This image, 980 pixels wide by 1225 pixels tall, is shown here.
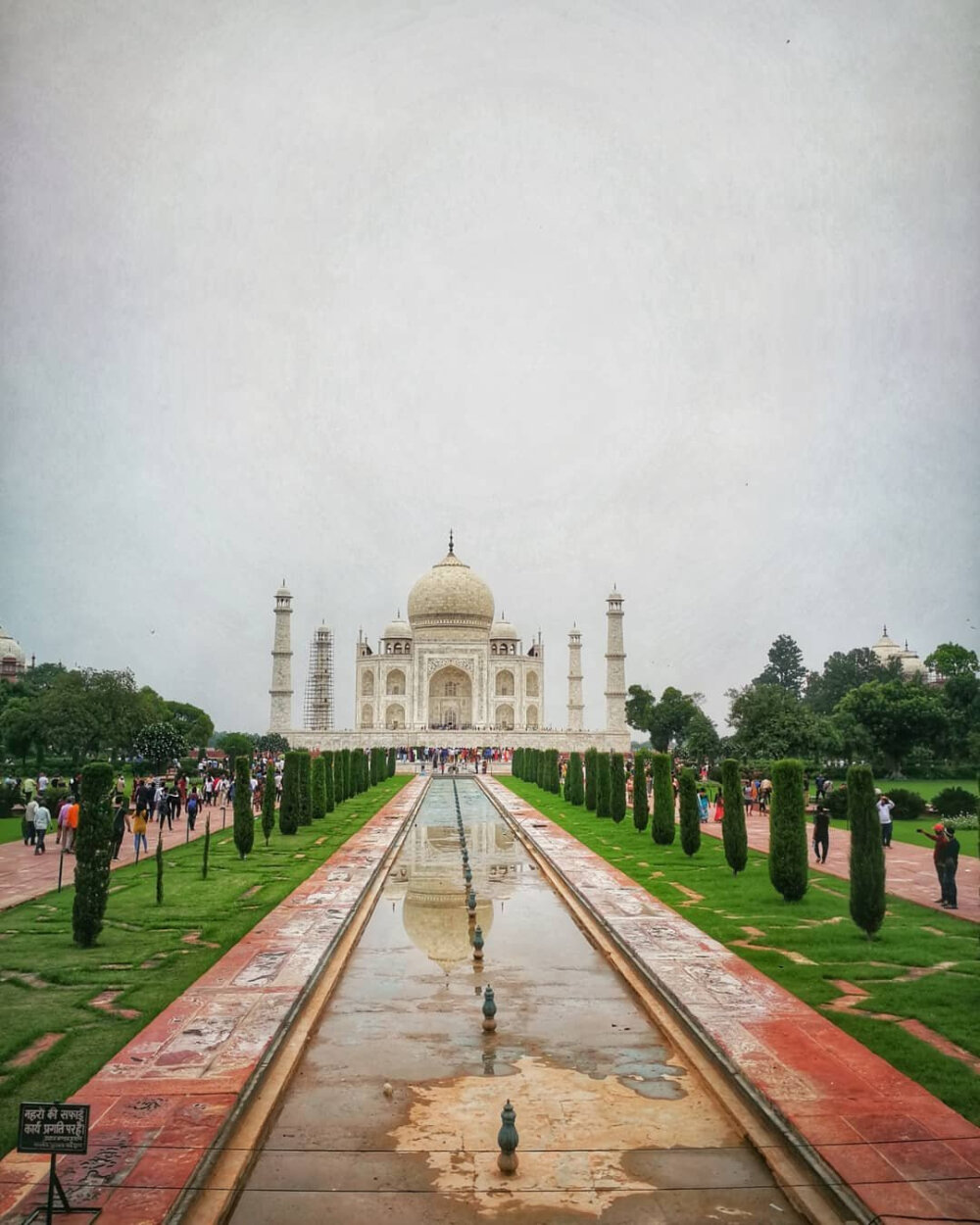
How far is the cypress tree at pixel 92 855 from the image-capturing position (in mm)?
8352

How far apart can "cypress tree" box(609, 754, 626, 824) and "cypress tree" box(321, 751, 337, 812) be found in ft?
18.1

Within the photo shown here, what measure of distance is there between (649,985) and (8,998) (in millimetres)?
4224

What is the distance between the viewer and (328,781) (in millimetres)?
21234

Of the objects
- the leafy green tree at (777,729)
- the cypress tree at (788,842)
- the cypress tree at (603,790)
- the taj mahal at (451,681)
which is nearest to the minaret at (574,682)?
the taj mahal at (451,681)

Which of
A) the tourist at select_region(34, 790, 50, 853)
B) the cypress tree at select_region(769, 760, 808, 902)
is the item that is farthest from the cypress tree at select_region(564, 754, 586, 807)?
the cypress tree at select_region(769, 760, 808, 902)

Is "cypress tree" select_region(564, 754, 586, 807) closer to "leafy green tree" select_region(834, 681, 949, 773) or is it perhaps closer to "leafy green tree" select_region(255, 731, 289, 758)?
"leafy green tree" select_region(834, 681, 949, 773)

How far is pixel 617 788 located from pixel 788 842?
9.24 m

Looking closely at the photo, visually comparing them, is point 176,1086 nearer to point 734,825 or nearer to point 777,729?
point 734,825

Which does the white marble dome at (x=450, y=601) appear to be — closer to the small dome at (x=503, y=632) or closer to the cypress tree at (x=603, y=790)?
the small dome at (x=503, y=632)

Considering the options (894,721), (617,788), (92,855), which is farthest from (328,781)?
(894,721)

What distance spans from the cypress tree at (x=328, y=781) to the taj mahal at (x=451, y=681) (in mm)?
23762

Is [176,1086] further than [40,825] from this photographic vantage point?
No

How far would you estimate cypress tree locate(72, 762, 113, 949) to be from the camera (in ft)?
27.4

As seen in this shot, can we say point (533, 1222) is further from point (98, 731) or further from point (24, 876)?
point (98, 731)
